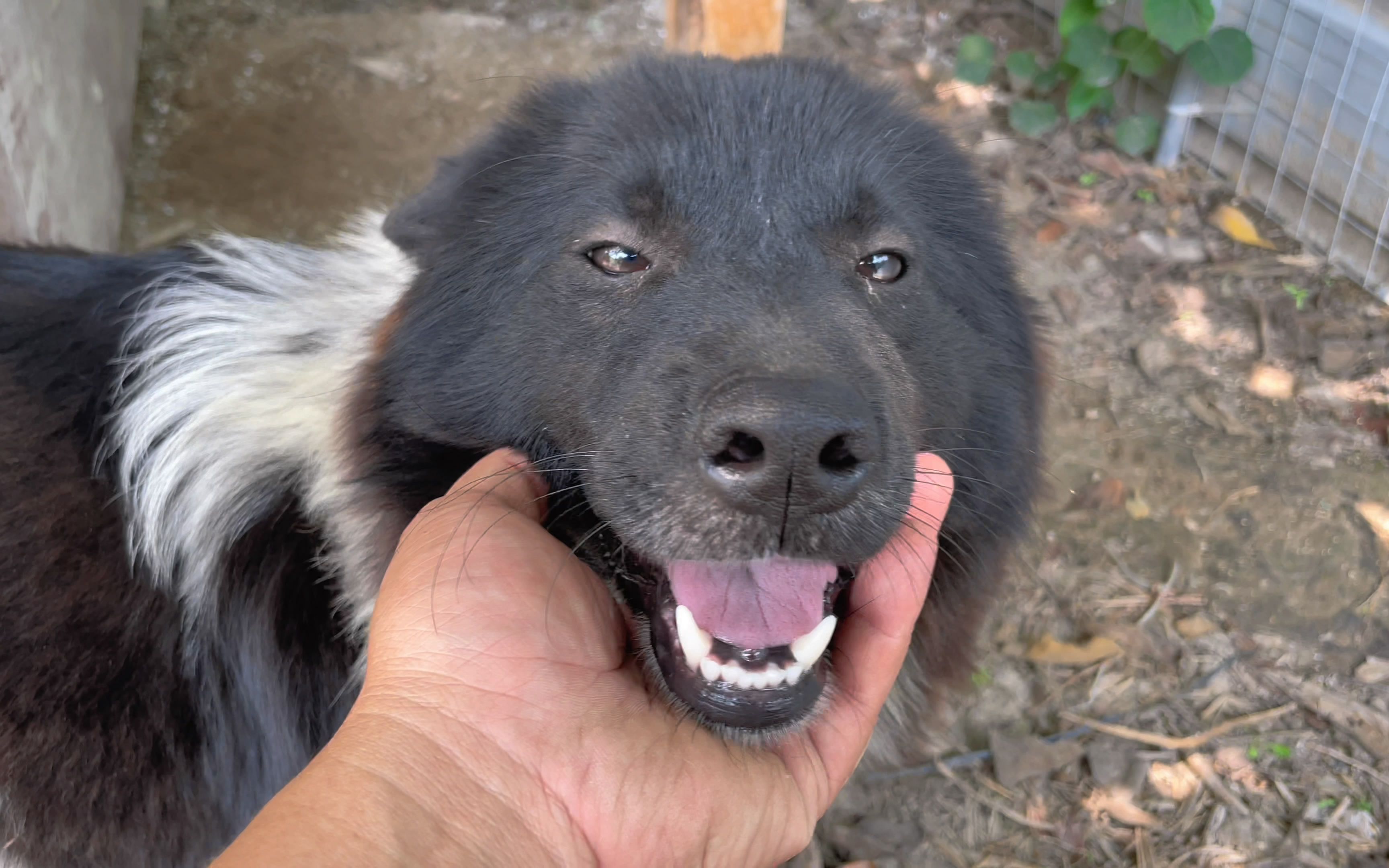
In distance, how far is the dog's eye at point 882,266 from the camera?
2051 mm

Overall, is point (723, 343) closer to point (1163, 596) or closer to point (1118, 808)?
point (1118, 808)

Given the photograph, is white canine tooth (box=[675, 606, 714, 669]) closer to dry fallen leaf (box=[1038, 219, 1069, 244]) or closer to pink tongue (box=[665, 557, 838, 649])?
pink tongue (box=[665, 557, 838, 649])

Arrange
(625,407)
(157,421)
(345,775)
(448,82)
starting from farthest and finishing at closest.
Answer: (448,82)
(157,421)
(625,407)
(345,775)

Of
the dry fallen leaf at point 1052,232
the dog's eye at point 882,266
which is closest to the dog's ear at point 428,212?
the dog's eye at point 882,266

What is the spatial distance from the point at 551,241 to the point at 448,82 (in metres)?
3.78

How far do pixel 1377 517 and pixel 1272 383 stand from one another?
670 millimetres

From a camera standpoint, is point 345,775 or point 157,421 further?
point 157,421

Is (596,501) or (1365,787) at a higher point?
(596,501)

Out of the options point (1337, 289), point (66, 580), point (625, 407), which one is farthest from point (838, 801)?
point (1337, 289)

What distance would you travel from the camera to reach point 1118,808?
2852mm

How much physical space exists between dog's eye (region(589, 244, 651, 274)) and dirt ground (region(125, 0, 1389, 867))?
113 centimetres

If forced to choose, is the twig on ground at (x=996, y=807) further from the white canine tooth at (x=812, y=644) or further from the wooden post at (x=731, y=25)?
the wooden post at (x=731, y=25)

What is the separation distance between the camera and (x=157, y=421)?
7.53 ft

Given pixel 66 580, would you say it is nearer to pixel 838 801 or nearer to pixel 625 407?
pixel 625 407
